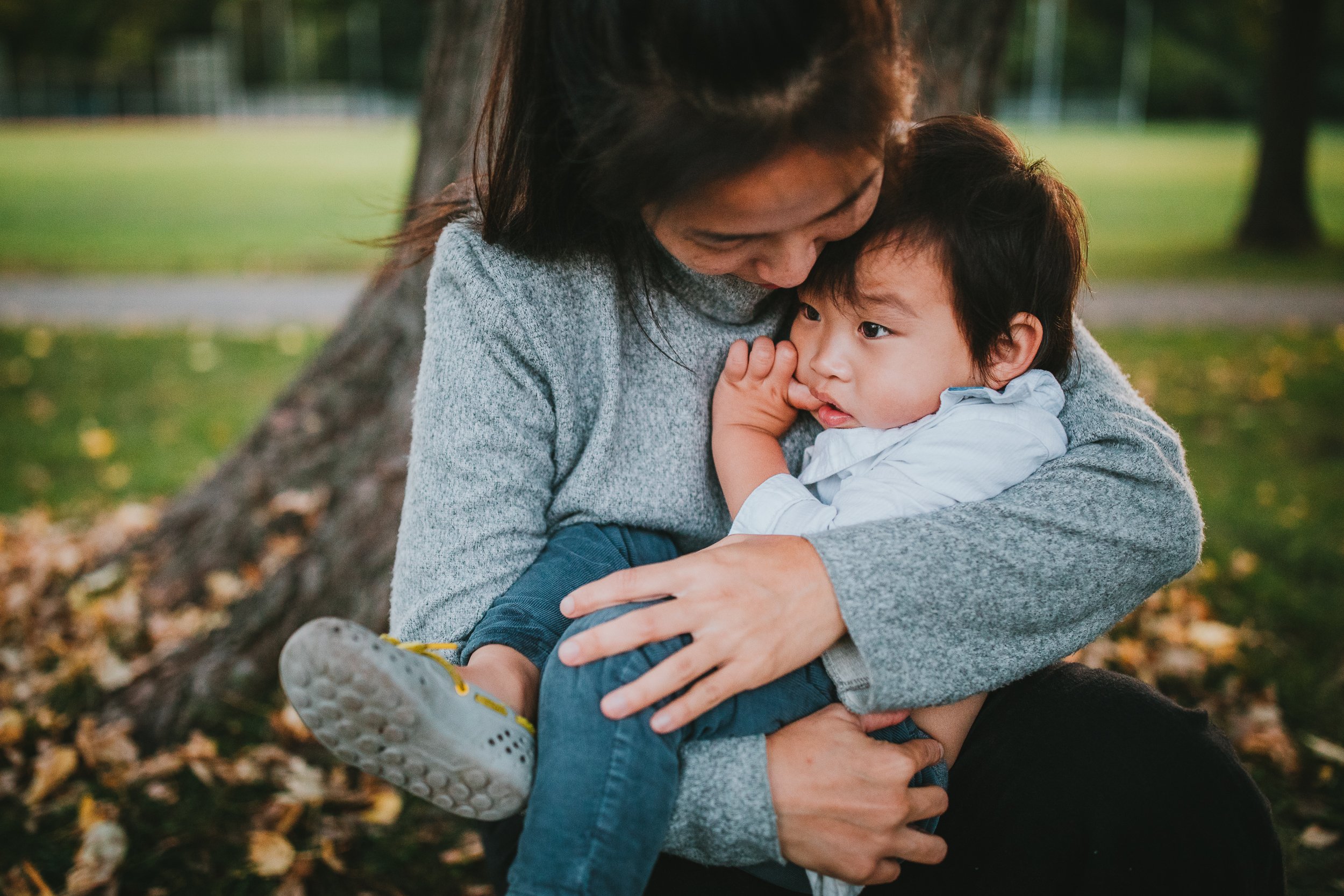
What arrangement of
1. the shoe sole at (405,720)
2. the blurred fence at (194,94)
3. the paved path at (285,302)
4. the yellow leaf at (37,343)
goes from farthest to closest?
1. the blurred fence at (194,94)
2. the paved path at (285,302)
3. the yellow leaf at (37,343)
4. the shoe sole at (405,720)

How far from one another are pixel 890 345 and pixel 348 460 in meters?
1.74

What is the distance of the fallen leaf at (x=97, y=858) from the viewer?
85.5 inches

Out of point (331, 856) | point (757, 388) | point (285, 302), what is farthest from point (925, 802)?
point (285, 302)

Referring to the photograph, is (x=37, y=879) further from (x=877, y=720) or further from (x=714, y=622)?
(x=877, y=720)

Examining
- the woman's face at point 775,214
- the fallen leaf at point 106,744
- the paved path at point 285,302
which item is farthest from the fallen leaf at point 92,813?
the paved path at point 285,302

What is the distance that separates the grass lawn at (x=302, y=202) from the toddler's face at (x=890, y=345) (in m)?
0.79

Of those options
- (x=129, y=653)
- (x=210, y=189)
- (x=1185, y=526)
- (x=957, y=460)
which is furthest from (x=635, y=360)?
(x=210, y=189)

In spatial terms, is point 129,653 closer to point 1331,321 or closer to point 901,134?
point 901,134

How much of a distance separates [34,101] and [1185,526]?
55.9 m

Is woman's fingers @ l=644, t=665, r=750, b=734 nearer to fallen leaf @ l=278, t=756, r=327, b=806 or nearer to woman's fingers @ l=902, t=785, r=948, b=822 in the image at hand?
woman's fingers @ l=902, t=785, r=948, b=822

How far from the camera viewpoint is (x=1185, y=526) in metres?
1.52

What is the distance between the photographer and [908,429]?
171 centimetres

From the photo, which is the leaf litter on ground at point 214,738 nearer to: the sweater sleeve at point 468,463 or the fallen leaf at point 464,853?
the fallen leaf at point 464,853

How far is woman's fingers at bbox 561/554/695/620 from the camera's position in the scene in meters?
1.40
